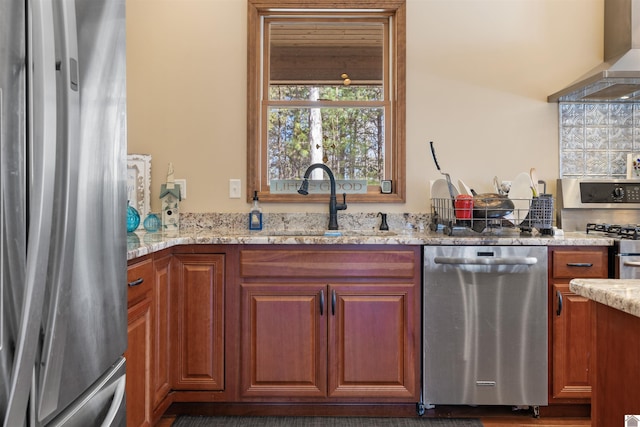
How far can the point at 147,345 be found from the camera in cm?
175

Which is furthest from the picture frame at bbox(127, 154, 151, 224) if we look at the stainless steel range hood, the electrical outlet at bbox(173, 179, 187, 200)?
the stainless steel range hood

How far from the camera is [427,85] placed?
2.64m

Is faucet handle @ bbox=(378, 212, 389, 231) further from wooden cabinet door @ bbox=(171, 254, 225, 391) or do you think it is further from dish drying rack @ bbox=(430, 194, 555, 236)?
wooden cabinet door @ bbox=(171, 254, 225, 391)

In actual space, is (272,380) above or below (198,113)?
below

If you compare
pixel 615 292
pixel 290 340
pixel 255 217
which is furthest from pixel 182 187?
pixel 615 292

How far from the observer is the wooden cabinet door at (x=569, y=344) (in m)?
2.04

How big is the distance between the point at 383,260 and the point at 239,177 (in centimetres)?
109

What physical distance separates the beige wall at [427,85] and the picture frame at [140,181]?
78 millimetres

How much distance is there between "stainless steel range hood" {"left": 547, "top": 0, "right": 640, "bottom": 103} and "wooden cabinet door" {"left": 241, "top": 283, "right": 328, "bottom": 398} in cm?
176

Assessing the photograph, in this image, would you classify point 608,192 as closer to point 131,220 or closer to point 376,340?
point 376,340

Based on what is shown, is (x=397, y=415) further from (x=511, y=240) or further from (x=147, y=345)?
(x=147, y=345)

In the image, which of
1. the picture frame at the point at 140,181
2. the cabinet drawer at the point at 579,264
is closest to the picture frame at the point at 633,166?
the cabinet drawer at the point at 579,264

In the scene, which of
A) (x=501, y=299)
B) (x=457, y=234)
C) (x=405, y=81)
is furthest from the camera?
(x=405, y=81)

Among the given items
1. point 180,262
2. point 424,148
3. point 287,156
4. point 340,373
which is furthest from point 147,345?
point 424,148
